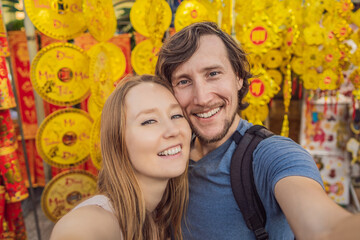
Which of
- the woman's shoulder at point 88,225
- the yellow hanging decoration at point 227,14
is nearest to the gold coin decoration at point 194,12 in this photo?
the yellow hanging decoration at point 227,14

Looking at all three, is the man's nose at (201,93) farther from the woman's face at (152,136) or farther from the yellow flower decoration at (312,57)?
the yellow flower decoration at (312,57)

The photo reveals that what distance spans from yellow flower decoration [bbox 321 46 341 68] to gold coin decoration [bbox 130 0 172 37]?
5.50ft

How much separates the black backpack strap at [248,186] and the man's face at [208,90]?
0.18 metres

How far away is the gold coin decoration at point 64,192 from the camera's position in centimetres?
212

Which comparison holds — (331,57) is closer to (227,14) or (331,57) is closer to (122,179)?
(227,14)

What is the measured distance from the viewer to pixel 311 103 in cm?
358

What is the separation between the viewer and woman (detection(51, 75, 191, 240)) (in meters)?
1.08

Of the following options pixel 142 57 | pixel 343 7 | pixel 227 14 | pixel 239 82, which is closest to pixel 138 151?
pixel 239 82

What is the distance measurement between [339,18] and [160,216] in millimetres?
2603

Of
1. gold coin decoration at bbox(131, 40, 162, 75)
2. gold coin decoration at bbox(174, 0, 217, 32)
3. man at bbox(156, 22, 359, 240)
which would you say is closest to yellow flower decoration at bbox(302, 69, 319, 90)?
gold coin decoration at bbox(174, 0, 217, 32)

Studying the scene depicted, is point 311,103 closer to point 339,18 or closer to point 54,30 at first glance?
point 339,18

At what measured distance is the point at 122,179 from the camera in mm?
1128

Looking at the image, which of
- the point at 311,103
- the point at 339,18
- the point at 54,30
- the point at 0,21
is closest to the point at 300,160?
the point at 54,30

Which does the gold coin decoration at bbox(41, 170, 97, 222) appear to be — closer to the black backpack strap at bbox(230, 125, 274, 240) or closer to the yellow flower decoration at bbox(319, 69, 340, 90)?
the black backpack strap at bbox(230, 125, 274, 240)
